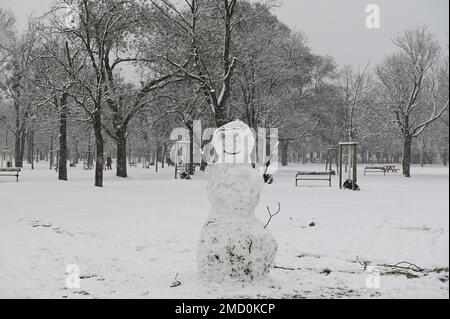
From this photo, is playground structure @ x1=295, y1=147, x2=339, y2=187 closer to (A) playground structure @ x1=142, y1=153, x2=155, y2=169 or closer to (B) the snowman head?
(B) the snowman head

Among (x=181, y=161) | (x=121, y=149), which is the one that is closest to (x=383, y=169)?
(x=181, y=161)

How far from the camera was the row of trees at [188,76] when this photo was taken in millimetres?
23312

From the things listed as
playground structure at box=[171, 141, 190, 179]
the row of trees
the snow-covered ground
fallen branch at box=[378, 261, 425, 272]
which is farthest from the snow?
playground structure at box=[171, 141, 190, 179]

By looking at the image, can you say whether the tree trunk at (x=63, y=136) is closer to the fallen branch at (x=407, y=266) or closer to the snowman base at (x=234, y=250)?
the snowman base at (x=234, y=250)

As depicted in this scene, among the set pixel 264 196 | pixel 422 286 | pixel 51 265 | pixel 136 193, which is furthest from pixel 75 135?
pixel 422 286

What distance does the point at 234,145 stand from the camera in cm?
609

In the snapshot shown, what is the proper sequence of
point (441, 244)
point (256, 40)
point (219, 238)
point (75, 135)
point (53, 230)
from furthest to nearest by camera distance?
1. point (75, 135)
2. point (256, 40)
3. point (53, 230)
4. point (441, 244)
5. point (219, 238)

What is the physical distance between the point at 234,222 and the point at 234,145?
1.03 m

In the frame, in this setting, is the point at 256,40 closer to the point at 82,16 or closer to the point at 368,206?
the point at 82,16

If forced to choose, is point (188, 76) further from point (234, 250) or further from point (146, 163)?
point (146, 163)

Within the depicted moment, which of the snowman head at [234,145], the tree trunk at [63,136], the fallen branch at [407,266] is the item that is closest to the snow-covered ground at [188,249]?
the fallen branch at [407,266]

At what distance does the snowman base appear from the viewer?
232 inches
